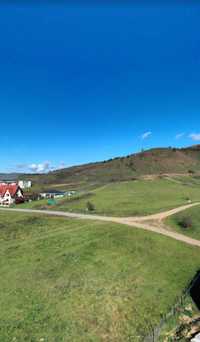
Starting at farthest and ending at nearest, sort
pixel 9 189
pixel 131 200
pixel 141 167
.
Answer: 1. pixel 141 167
2. pixel 9 189
3. pixel 131 200

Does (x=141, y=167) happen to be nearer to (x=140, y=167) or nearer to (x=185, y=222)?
(x=140, y=167)

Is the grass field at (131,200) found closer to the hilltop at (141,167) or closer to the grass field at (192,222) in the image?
the grass field at (192,222)

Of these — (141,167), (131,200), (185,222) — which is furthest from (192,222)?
(141,167)

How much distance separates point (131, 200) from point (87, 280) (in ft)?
111

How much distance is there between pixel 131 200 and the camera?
2238 inches

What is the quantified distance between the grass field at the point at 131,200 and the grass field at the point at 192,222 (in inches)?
189

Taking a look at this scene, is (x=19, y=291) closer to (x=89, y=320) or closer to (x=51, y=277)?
(x=51, y=277)

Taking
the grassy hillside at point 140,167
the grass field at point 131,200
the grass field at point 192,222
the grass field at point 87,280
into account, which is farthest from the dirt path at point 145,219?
the grassy hillside at point 140,167

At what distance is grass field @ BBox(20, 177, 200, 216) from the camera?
48.5m

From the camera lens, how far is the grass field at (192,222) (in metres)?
38.2

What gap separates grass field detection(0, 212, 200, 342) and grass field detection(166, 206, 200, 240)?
17.2 feet

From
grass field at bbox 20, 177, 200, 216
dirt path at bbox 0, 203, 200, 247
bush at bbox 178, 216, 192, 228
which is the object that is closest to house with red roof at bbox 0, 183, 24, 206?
grass field at bbox 20, 177, 200, 216

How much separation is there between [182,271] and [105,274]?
27.6 feet

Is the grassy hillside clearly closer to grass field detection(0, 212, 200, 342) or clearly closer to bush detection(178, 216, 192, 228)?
bush detection(178, 216, 192, 228)
